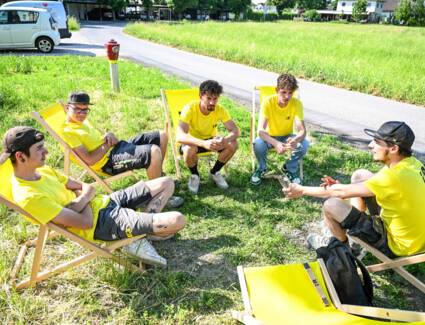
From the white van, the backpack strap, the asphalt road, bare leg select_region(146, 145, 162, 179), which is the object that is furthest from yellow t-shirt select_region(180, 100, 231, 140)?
the white van

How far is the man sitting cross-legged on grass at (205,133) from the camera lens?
436cm

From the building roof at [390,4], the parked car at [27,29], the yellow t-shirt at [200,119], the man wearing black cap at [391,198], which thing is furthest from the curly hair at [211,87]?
the building roof at [390,4]

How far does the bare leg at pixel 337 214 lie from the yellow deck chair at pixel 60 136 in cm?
226

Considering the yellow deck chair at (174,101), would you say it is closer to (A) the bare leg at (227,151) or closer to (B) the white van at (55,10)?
(A) the bare leg at (227,151)

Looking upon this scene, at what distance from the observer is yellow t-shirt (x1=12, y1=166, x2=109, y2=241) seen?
2.53 metres

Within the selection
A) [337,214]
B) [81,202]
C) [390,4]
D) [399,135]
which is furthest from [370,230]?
[390,4]

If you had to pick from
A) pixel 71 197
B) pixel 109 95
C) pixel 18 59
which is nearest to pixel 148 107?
pixel 109 95

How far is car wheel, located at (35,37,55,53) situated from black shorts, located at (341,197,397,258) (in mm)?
16076

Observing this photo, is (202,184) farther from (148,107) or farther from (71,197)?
(148,107)

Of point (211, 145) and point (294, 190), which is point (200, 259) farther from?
point (211, 145)

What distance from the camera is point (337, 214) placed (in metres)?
3.03

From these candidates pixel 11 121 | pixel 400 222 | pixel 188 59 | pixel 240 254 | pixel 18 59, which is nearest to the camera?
pixel 400 222

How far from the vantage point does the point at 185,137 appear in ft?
A: 14.5

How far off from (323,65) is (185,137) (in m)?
9.39
